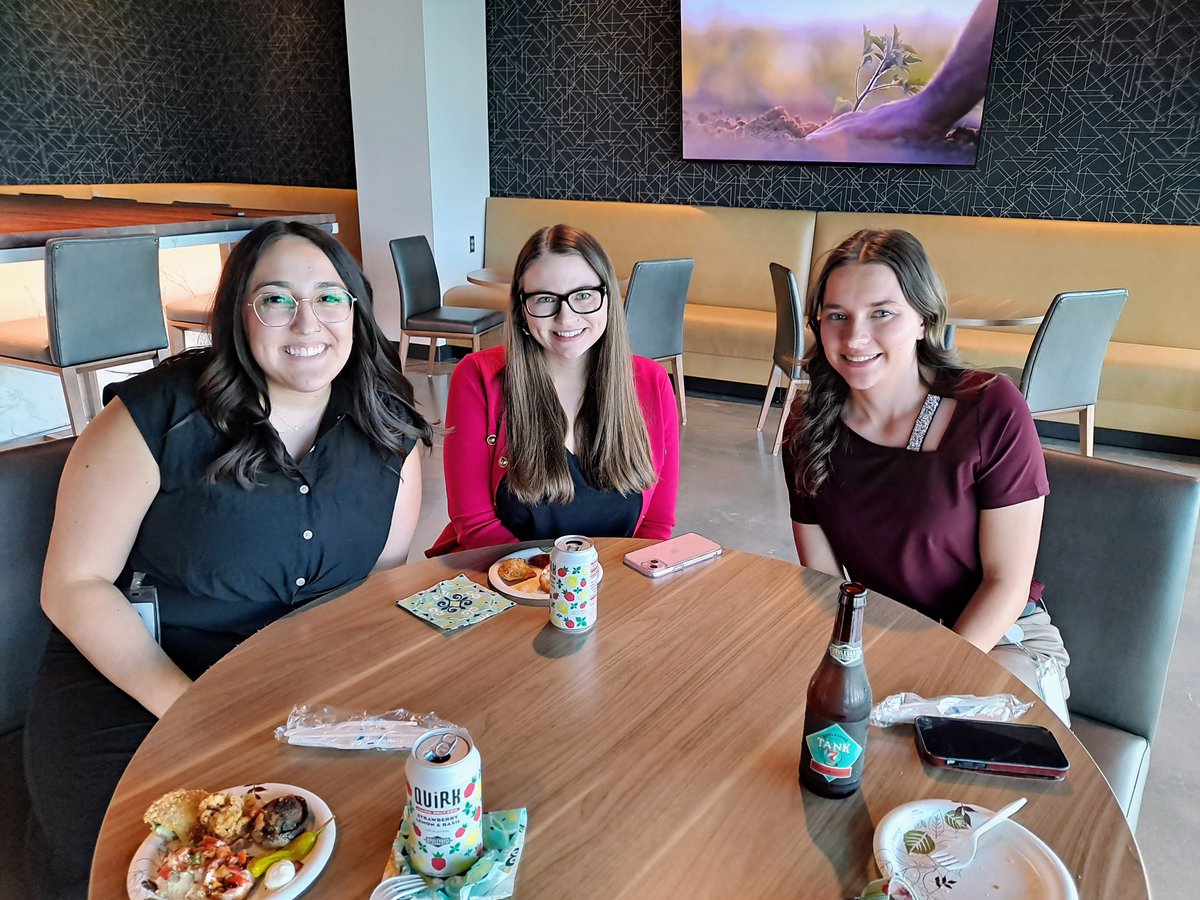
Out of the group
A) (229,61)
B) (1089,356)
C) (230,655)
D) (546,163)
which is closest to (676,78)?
(546,163)

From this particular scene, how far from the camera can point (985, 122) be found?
4.66 metres

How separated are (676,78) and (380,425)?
4.61m

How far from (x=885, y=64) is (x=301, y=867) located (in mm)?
5078

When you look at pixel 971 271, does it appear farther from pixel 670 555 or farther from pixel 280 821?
pixel 280 821

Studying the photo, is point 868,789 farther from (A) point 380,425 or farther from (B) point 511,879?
(A) point 380,425

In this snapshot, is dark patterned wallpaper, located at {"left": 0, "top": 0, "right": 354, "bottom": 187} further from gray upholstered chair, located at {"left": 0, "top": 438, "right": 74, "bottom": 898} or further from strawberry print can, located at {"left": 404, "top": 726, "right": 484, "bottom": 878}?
strawberry print can, located at {"left": 404, "top": 726, "right": 484, "bottom": 878}

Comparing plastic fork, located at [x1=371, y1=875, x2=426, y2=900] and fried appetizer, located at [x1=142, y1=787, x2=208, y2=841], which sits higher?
fried appetizer, located at [x1=142, y1=787, x2=208, y2=841]

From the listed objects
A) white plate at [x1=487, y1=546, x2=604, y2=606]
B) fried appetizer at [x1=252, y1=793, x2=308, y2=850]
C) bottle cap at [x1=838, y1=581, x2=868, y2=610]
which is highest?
bottle cap at [x1=838, y1=581, x2=868, y2=610]

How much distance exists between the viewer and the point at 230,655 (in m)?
1.17

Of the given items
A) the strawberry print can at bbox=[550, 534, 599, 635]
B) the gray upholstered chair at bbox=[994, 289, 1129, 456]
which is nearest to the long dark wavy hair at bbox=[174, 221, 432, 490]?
the strawberry print can at bbox=[550, 534, 599, 635]

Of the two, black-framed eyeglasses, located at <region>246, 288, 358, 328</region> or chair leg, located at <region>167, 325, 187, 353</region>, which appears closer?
black-framed eyeglasses, located at <region>246, 288, 358, 328</region>

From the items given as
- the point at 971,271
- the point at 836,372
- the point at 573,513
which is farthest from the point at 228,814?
the point at 971,271

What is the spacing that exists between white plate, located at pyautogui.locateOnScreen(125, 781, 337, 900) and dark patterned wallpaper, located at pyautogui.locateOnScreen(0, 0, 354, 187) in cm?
648

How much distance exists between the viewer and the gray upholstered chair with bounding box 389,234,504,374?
490cm
